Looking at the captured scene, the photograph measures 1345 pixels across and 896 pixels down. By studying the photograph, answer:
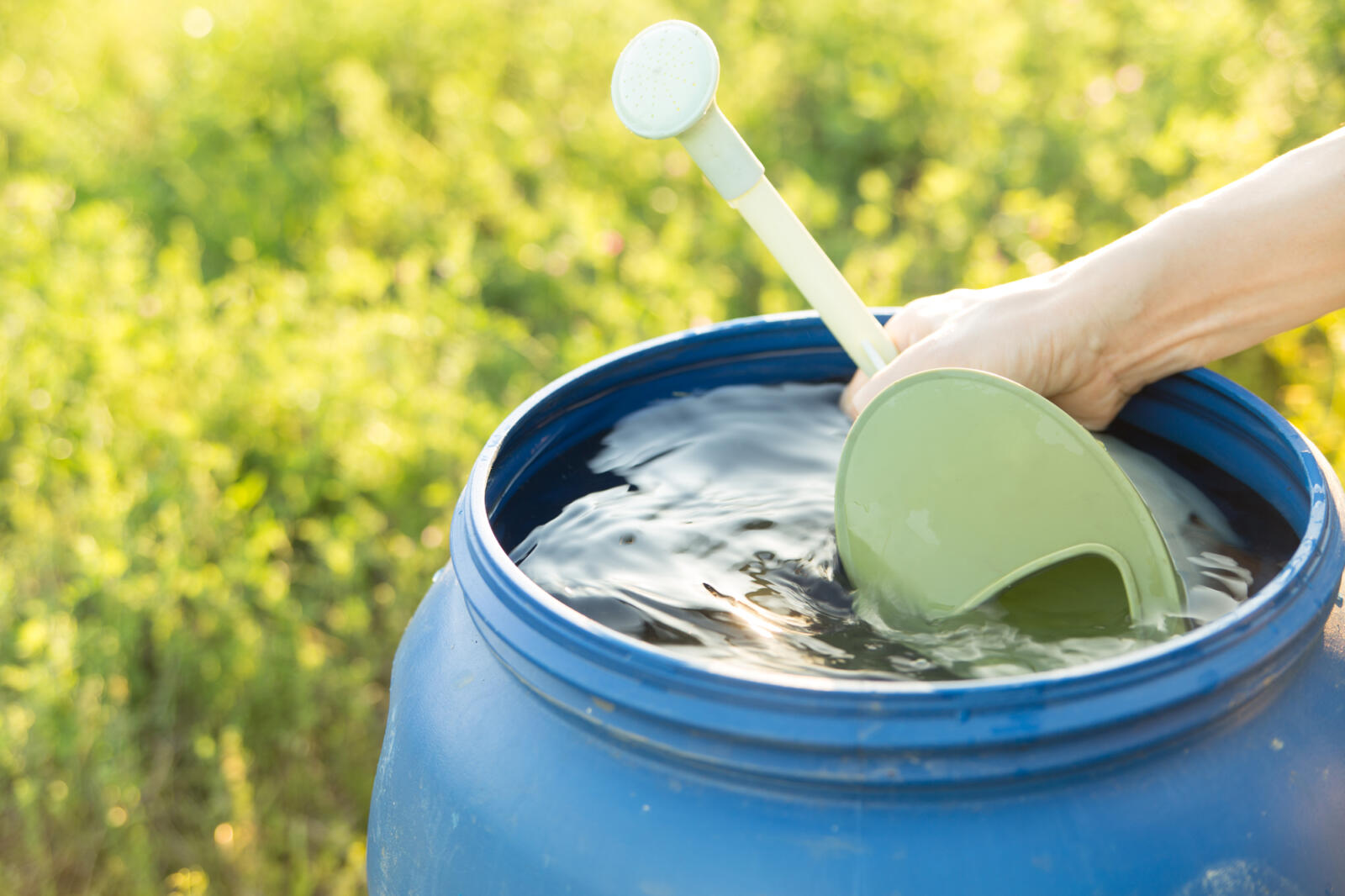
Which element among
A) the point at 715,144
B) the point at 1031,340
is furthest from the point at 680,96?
the point at 1031,340

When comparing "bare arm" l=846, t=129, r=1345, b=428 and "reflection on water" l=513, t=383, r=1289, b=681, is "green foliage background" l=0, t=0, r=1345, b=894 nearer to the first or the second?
"reflection on water" l=513, t=383, r=1289, b=681

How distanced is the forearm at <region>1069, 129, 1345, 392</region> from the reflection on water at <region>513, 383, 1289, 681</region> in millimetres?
→ 145

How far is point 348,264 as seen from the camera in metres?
2.82

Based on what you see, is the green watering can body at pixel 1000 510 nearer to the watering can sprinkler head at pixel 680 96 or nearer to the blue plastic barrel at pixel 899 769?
the blue plastic barrel at pixel 899 769

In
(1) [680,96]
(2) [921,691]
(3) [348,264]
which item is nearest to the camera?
(2) [921,691]

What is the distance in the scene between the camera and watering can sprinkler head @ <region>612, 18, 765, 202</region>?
1098 millimetres

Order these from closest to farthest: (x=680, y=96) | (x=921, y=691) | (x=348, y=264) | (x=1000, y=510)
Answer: (x=921, y=691) < (x=1000, y=510) < (x=680, y=96) < (x=348, y=264)

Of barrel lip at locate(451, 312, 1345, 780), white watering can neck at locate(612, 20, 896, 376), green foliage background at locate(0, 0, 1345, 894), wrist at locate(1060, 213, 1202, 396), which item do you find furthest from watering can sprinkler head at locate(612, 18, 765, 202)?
green foliage background at locate(0, 0, 1345, 894)

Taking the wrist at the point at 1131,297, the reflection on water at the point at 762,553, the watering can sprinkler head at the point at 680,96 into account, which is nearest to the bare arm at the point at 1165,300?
the wrist at the point at 1131,297

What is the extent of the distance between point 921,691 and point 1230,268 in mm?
749

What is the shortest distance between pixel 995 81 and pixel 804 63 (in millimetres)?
641

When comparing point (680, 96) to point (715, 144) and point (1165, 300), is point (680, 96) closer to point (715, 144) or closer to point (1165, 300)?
point (715, 144)

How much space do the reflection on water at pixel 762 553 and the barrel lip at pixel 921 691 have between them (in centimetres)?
18

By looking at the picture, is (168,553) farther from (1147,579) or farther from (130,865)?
(1147,579)
